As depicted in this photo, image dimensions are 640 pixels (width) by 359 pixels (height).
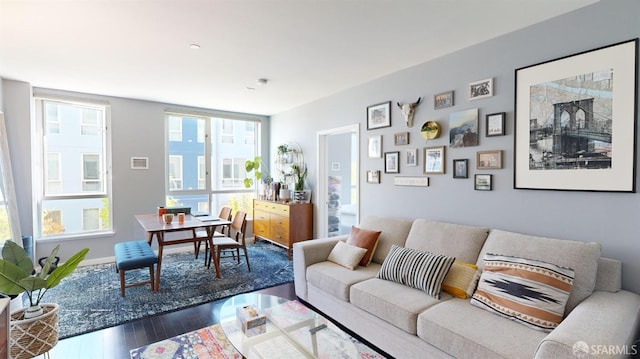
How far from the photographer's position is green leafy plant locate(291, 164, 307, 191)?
16.5 feet

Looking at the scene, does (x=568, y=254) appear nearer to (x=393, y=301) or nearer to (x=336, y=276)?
(x=393, y=301)

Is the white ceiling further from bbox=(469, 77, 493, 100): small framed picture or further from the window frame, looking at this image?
the window frame

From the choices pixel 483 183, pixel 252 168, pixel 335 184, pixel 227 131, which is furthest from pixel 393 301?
pixel 227 131

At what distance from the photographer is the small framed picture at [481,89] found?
8.67 feet

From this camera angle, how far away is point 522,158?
2.45 meters

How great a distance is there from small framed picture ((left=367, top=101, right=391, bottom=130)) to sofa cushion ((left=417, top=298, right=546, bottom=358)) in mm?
2204

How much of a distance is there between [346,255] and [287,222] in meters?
1.94

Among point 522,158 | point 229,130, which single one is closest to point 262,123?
point 229,130

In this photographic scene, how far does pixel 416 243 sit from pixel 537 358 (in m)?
1.41

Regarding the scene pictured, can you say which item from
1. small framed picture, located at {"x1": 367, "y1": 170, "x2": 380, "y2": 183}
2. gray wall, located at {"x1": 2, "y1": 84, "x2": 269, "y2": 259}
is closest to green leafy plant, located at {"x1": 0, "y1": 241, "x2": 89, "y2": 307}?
gray wall, located at {"x1": 2, "y1": 84, "x2": 269, "y2": 259}

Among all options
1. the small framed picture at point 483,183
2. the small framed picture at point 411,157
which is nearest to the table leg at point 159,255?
the small framed picture at point 411,157

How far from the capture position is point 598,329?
144 cm

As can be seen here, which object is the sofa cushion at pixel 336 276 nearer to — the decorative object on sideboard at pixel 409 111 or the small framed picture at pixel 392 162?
the small framed picture at pixel 392 162

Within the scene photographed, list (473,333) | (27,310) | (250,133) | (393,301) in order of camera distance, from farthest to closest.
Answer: (250,133), (393,301), (27,310), (473,333)
